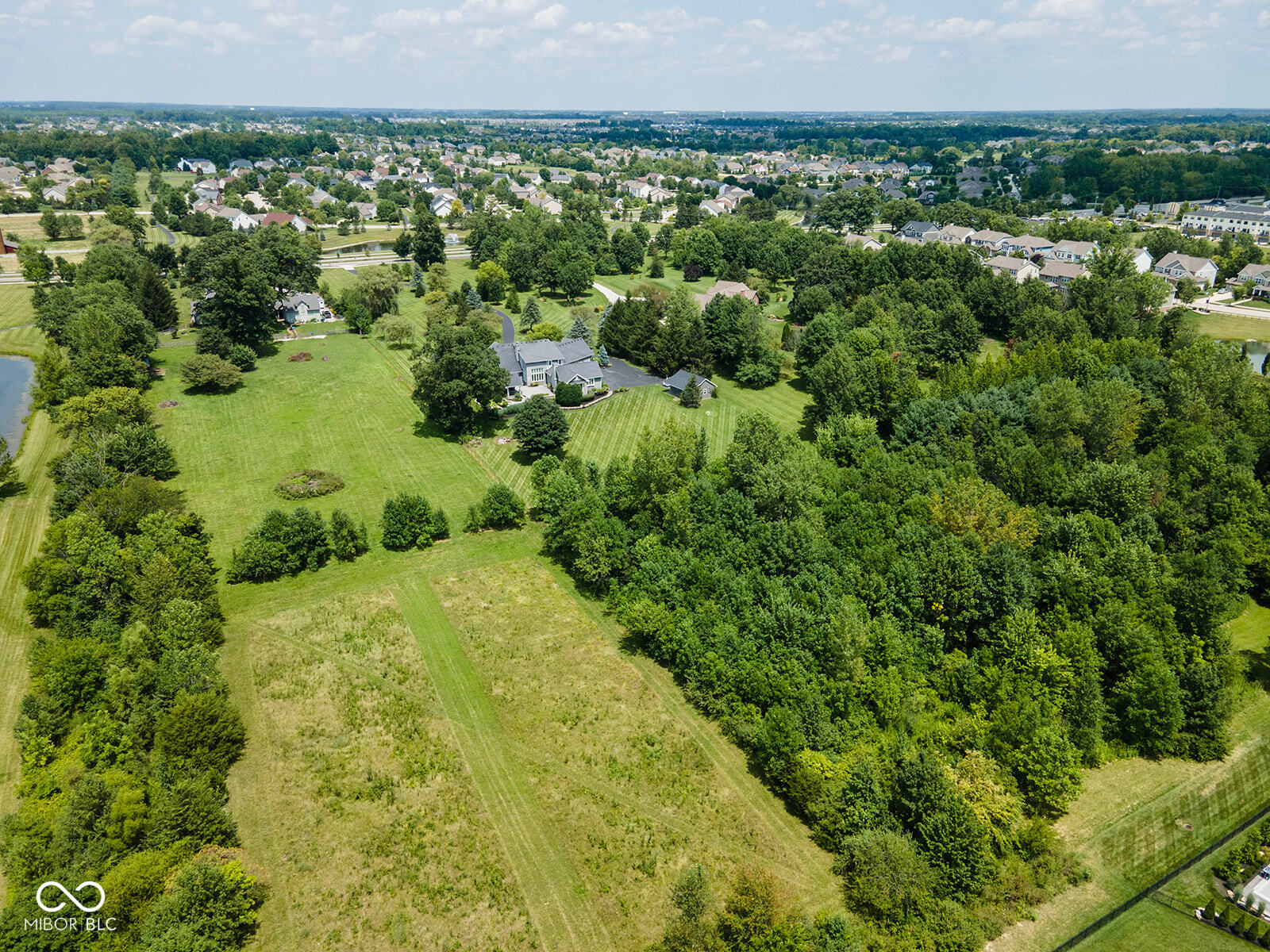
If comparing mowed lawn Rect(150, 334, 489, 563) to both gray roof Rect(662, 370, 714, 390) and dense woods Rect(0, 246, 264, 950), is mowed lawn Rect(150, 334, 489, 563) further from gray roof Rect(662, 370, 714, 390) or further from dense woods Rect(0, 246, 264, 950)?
gray roof Rect(662, 370, 714, 390)

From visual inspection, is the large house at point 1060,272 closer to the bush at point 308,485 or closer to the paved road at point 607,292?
the paved road at point 607,292

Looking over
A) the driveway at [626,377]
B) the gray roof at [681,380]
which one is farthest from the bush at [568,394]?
the gray roof at [681,380]

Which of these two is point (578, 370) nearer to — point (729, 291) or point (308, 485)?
point (308, 485)

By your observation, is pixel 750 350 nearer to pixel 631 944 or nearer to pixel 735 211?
pixel 631 944

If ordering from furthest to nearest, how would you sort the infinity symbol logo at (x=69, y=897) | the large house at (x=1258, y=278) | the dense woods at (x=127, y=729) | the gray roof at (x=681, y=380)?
the large house at (x=1258, y=278) < the gray roof at (x=681, y=380) < the dense woods at (x=127, y=729) < the infinity symbol logo at (x=69, y=897)

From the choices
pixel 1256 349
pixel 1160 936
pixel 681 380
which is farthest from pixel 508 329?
pixel 1256 349

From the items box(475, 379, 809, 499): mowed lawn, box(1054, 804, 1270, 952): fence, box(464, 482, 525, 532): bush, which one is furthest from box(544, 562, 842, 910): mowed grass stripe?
box(475, 379, 809, 499): mowed lawn

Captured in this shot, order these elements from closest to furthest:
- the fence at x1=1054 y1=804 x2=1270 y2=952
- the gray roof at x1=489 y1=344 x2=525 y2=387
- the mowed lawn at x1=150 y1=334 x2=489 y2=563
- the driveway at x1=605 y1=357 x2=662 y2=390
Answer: the fence at x1=1054 y1=804 x2=1270 y2=952 → the mowed lawn at x1=150 y1=334 x2=489 y2=563 → the gray roof at x1=489 y1=344 x2=525 y2=387 → the driveway at x1=605 y1=357 x2=662 y2=390
